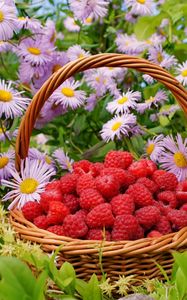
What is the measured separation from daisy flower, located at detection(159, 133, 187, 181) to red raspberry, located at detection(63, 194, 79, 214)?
256 mm

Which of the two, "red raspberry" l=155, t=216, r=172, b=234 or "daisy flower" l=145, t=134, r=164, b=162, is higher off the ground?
"daisy flower" l=145, t=134, r=164, b=162

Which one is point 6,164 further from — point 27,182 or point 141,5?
point 141,5

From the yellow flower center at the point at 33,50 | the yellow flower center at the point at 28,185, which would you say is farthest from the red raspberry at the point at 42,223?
the yellow flower center at the point at 33,50

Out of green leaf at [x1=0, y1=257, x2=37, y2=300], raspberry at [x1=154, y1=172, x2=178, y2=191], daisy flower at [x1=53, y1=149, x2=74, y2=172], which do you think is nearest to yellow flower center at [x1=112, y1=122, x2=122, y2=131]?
daisy flower at [x1=53, y1=149, x2=74, y2=172]

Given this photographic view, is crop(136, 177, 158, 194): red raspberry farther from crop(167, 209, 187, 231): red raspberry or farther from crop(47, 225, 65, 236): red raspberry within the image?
crop(47, 225, 65, 236): red raspberry

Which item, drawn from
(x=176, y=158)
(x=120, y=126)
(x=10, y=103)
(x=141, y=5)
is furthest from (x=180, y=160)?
(x=141, y=5)

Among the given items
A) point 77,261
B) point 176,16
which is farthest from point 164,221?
point 176,16

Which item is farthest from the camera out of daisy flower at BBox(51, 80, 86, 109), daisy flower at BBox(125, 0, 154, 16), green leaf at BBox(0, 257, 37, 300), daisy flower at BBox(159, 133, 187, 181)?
daisy flower at BBox(125, 0, 154, 16)

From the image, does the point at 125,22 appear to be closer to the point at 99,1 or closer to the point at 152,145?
the point at 99,1

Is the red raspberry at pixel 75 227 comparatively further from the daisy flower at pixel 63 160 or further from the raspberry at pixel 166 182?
the daisy flower at pixel 63 160

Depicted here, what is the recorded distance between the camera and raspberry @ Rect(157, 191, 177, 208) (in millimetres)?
1233

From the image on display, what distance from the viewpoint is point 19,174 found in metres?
1.32

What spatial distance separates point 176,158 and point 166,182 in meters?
0.16

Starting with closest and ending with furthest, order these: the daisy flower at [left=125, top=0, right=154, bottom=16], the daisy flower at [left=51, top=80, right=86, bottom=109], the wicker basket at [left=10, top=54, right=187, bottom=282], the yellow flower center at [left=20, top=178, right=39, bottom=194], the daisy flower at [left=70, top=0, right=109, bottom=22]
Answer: the wicker basket at [left=10, top=54, right=187, bottom=282], the yellow flower center at [left=20, top=178, right=39, bottom=194], the daisy flower at [left=51, top=80, right=86, bottom=109], the daisy flower at [left=70, top=0, right=109, bottom=22], the daisy flower at [left=125, top=0, right=154, bottom=16]
